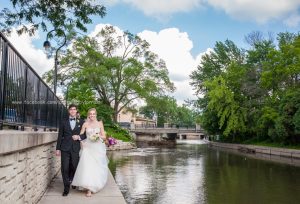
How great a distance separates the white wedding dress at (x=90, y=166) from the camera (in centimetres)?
846

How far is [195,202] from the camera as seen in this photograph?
11414 millimetres

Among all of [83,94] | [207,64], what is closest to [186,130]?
[207,64]

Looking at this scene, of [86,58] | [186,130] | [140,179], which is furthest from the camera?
[186,130]

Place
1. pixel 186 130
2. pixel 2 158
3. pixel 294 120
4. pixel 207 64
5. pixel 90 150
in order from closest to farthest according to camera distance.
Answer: pixel 2 158 → pixel 90 150 → pixel 294 120 → pixel 207 64 → pixel 186 130

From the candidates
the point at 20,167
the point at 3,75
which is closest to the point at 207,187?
the point at 20,167

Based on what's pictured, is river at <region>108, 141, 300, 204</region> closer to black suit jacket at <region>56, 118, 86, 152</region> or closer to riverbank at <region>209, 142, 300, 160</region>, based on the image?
black suit jacket at <region>56, 118, 86, 152</region>

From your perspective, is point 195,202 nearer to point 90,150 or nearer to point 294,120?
point 90,150

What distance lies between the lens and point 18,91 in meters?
5.95

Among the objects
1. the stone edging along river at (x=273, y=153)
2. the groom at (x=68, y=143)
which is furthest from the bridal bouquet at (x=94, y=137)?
the stone edging along river at (x=273, y=153)

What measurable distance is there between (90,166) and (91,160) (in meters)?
0.13

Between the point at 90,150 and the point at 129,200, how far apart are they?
3.45 metres

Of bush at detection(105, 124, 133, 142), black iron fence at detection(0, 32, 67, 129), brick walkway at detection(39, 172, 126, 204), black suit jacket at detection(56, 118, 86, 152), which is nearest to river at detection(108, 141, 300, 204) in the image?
brick walkway at detection(39, 172, 126, 204)

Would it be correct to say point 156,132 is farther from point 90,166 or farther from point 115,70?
point 90,166

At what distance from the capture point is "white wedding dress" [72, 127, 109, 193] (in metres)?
8.46
